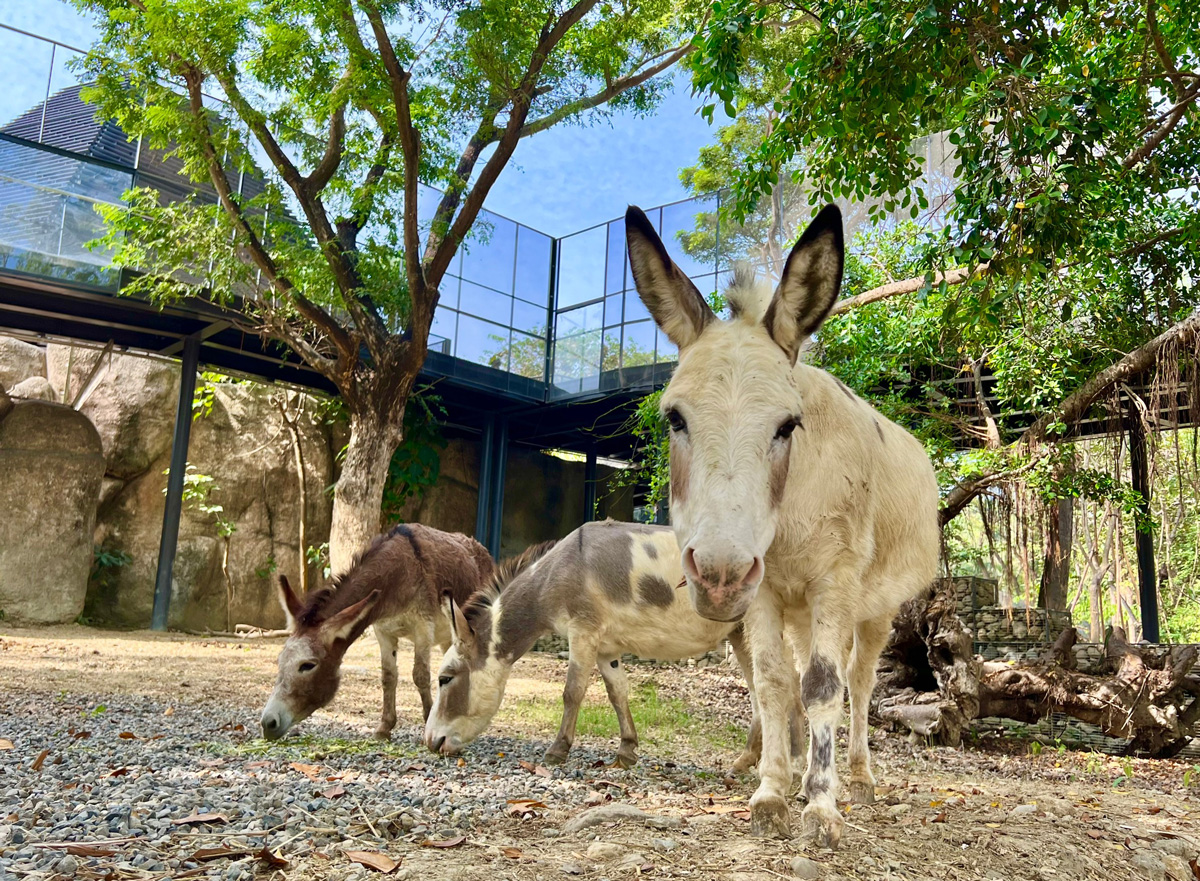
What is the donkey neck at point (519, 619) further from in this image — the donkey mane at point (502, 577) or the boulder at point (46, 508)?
the boulder at point (46, 508)

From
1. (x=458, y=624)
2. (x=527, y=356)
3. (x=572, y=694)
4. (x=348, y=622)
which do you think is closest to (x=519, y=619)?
(x=458, y=624)

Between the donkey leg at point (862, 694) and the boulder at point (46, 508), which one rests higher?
the boulder at point (46, 508)

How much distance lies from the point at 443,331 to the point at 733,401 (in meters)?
15.9

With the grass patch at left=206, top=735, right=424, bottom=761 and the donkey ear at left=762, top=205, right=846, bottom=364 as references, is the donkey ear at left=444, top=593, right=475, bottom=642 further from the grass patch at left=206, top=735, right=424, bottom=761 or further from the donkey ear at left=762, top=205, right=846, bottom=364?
the donkey ear at left=762, top=205, right=846, bottom=364

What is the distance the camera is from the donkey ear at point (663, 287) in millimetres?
3078

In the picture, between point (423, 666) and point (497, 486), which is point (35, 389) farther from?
point (423, 666)

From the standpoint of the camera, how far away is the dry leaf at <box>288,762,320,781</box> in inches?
171

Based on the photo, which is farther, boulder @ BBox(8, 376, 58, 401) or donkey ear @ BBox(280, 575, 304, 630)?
boulder @ BBox(8, 376, 58, 401)

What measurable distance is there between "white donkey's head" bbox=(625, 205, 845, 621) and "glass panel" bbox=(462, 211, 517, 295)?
52.5ft

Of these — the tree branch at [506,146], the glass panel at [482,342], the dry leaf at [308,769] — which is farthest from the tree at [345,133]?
the dry leaf at [308,769]

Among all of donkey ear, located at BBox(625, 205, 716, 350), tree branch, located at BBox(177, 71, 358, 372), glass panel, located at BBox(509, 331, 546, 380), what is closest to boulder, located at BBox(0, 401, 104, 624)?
tree branch, located at BBox(177, 71, 358, 372)

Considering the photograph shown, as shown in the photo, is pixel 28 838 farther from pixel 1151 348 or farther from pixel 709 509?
pixel 1151 348

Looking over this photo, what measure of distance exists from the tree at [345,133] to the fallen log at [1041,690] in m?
7.99

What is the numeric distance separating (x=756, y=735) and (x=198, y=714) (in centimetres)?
453
